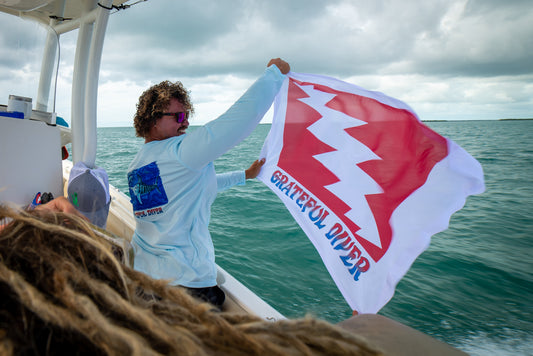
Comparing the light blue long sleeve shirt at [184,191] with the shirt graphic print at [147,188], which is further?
the shirt graphic print at [147,188]

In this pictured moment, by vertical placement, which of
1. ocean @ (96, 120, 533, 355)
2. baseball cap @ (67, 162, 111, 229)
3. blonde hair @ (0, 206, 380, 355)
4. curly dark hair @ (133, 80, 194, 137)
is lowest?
ocean @ (96, 120, 533, 355)

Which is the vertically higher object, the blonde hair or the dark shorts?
the blonde hair

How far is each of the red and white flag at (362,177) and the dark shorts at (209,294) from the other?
2.11ft

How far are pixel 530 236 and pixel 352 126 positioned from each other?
5192mm

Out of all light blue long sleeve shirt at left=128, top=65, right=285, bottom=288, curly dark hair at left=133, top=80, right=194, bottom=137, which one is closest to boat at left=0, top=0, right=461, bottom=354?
light blue long sleeve shirt at left=128, top=65, right=285, bottom=288

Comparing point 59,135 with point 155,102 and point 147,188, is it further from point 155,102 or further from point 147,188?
point 147,188

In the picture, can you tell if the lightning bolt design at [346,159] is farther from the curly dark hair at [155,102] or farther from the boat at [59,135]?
the curly dark hair at [155,102]

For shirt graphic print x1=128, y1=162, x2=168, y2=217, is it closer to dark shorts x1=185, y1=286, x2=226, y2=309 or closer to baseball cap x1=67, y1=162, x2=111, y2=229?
dark shorts x1=185, y1=286, x2=226, y2=309

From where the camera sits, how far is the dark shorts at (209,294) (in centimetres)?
156

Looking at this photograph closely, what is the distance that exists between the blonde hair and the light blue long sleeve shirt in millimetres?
898

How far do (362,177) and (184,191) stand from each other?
3.37 feet

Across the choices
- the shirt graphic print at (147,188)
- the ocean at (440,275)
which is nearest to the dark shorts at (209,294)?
the shirt graphic print at (147,188)

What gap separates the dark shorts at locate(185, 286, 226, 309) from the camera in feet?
5.11

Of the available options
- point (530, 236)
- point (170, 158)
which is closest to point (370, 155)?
point (170, 158)
